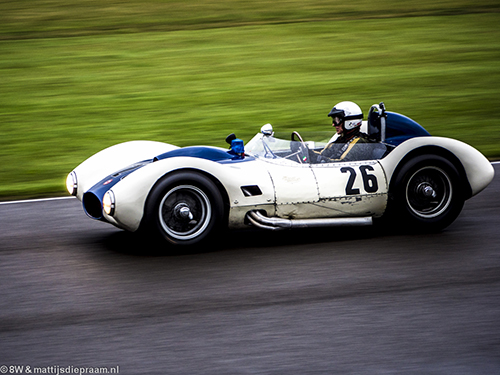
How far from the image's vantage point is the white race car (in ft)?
→ 18.3

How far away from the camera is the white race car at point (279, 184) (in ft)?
18.3

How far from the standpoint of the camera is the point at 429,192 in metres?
6.24

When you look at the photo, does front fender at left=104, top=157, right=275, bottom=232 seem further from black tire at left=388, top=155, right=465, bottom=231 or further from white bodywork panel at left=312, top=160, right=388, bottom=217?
black tire at left=388, top=155, right=465, bottom=231

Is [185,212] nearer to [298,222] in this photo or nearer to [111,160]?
[298,222]

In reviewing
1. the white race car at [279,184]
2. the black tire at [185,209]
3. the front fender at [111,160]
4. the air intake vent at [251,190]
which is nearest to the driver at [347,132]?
the white race car at [279,184]

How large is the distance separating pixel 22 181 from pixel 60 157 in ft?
4.35

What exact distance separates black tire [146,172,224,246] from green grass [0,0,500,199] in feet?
10.5

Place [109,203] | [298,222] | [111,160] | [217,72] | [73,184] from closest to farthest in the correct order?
[109,203]
[298,222]
[73,184]
[111,160]
[217,72]

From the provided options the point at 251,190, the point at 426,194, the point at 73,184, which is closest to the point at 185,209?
the point at 251,190

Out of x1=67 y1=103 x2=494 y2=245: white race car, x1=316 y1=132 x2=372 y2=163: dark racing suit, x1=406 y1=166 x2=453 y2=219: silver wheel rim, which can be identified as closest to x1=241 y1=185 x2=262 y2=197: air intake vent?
x1=67 y1=103 x2=494 y2=245: white race car

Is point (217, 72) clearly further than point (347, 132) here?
Yes

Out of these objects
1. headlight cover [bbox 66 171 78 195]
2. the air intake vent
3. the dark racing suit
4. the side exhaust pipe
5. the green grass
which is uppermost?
the green grass

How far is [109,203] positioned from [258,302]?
1615mm

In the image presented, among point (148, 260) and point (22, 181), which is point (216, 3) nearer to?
point (22, 181)
